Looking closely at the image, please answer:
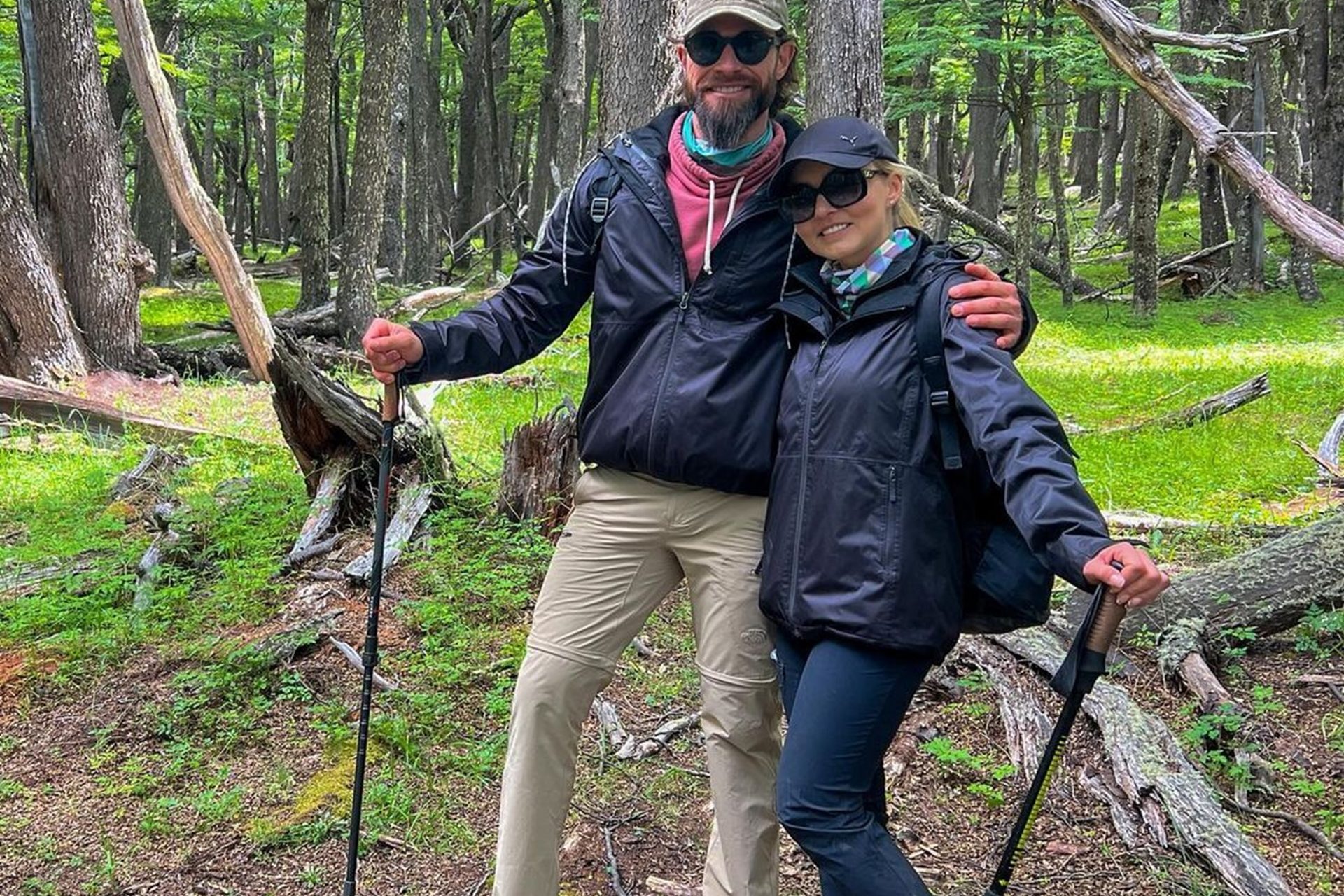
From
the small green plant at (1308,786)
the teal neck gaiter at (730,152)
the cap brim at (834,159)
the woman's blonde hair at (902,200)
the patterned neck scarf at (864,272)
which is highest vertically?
the teal neck gaiter at (730,152)

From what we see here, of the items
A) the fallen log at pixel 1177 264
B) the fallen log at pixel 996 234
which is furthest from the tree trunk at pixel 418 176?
the fallen log at pixel 1177 264

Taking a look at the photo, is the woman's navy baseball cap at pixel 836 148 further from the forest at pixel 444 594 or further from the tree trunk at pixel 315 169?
the tree trunk at pixel 315 169

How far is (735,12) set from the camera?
9.14 feet

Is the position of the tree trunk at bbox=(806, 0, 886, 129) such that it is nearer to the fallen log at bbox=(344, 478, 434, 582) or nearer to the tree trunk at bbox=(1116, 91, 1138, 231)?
the fallen log at bbox=(344, 478, 434, 582)

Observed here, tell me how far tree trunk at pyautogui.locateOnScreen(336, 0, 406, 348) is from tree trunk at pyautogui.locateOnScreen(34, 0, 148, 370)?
2638mm

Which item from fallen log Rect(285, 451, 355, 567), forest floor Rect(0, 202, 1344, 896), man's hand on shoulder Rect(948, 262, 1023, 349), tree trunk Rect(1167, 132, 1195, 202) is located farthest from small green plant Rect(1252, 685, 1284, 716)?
tree trunk Rect(1167, 132, 1195, 202)

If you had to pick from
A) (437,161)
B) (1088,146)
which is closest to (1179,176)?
(1088,146)

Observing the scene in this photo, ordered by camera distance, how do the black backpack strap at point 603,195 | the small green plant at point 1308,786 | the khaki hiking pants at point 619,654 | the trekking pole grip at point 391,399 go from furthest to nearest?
the small green plant at point 1308,786 < the trekking pole grip at point 391,399 < the black backpack strap at point 603,195 < the khaki hiking pants at point 619,654

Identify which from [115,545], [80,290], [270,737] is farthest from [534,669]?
[80,290]

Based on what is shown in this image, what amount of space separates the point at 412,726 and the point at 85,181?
28.3ft

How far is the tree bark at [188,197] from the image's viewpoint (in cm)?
784

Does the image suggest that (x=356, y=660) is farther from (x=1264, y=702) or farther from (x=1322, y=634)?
(x=1322, y=634)

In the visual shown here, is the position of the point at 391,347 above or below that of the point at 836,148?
below

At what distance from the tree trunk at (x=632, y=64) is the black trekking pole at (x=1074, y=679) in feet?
13.6
